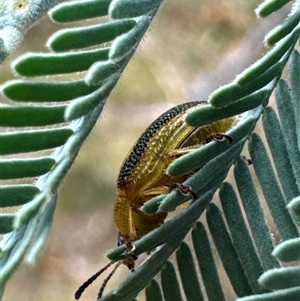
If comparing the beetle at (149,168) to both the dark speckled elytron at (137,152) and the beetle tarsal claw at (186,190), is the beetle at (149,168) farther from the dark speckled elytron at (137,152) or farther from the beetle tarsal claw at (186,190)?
the beetle tarsal claw at (186,190)

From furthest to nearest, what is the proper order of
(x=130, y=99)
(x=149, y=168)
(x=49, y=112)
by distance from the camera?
(x=130, y=99), (x=149, y=168), (x=49, y=112)

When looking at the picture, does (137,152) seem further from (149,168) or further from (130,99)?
(130,99)

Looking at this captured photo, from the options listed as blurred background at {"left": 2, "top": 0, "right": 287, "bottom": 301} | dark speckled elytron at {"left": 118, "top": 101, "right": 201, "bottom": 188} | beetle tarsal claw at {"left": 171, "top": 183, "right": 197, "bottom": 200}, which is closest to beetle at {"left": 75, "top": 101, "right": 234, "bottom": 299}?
dark speckled elytron at {"left": 118, "top": 101, "right": 201, "bottom": 188}

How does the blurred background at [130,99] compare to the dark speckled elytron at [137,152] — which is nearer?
the dark speckled elytron at [137,152]

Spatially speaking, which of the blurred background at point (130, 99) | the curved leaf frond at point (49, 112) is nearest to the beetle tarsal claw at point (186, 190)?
the curved leaf frond at point (49, 112)

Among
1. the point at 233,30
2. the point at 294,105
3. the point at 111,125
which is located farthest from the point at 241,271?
the point at 233,30

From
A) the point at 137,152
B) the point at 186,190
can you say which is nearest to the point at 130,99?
the point at 137,152

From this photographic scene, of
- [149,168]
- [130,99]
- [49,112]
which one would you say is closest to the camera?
[49,112]
